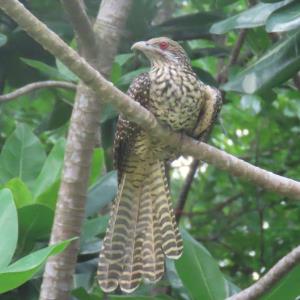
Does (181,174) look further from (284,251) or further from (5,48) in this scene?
(5,48)

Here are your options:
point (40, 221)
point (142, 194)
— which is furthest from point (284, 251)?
point (40, 221)

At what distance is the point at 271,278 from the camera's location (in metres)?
2.49

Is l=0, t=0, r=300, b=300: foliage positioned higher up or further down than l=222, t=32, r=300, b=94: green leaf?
further down

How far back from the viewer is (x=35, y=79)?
4.09m

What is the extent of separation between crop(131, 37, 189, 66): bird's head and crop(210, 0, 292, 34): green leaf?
0.19m

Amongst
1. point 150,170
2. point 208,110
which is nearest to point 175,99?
point 208,110

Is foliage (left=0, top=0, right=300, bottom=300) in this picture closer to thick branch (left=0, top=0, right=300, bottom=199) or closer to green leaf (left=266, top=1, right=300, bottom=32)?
green leaf (left=266, top=1, right=300, bottom=32)

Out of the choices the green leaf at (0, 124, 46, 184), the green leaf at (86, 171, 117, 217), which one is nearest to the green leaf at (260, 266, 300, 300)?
the green leaf at (86, 171, 117, 217)

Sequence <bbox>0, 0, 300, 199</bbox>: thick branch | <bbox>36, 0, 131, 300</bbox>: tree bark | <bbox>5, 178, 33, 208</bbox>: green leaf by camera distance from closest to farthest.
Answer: <bbox>0, 0, 300, 199</bbox>: thick branch
<bbox>36, 0, 131, 300</bbox>: tree bark
<bbox>5, 178, 33, 208</bbox>: green leaf

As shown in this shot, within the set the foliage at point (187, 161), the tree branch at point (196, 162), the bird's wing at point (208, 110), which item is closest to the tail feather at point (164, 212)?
the foliage at point (187, 161)

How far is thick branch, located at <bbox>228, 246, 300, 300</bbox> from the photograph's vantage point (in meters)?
2.48

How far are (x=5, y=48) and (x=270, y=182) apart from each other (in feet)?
6.27

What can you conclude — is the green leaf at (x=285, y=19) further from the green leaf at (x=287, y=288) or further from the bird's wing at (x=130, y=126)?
the green leaf at (x=287, y=288)

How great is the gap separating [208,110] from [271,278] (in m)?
0.87
